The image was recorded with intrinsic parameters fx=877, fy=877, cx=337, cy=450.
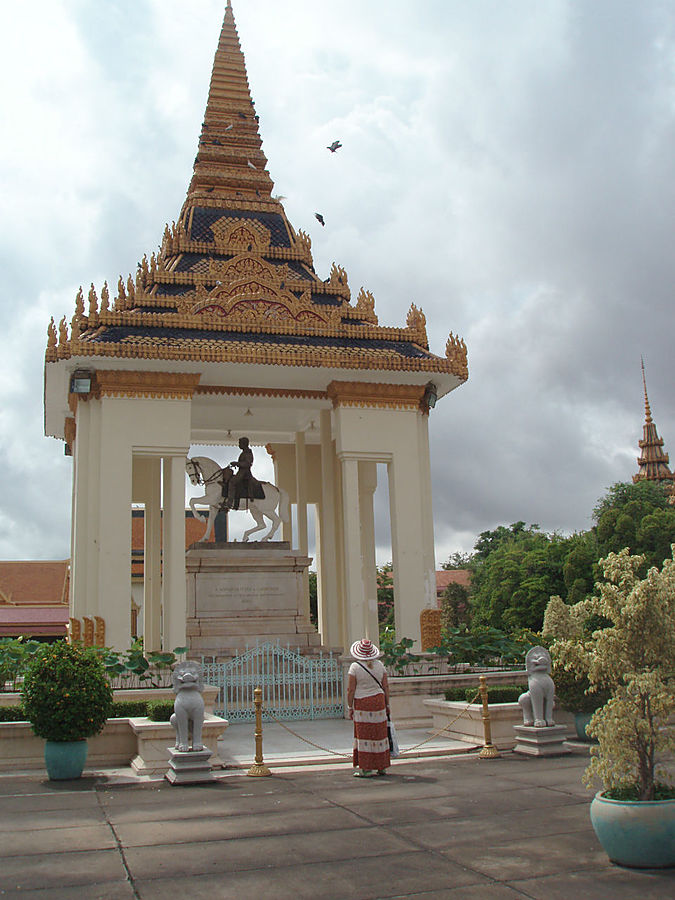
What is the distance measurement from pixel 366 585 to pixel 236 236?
9.32 metres

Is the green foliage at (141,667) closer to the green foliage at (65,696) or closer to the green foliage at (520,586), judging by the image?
the green foliage at (65,696)

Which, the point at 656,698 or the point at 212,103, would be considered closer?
the point at 656,698

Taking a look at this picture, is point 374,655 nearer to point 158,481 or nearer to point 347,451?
point 347,451

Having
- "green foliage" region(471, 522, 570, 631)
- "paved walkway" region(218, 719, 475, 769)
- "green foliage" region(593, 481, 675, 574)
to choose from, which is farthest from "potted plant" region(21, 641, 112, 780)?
"green foliage" region(471, 522, 570, 631)

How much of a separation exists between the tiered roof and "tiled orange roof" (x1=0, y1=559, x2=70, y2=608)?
20.0 metres

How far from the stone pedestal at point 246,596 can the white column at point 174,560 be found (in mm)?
1516

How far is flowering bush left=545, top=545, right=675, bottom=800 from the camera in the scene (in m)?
6.23

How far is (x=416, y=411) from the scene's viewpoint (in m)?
19.7

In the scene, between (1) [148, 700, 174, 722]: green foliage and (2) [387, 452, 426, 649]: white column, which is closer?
(1) [148, 700, 174, 722]: green foliage

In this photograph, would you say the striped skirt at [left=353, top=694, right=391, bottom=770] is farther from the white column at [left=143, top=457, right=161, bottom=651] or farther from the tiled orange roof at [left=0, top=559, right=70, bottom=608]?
the tiled orange roof at [left=0, top=559, right=70, bottom=608]

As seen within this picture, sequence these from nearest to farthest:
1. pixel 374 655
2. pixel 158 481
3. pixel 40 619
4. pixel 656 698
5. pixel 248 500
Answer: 1. pixel 656 698
2. pixel 374 655
3. pixel 248 500
4. pixel 158 481
5. pixel 40 619

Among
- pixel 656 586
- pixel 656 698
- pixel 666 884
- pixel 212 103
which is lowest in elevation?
pixel 666 884

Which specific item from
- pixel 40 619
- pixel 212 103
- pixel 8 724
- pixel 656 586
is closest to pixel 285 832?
pixel 656 586

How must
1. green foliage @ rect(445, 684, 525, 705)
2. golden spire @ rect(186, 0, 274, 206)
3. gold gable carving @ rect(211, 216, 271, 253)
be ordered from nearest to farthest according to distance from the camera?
green foliage @ rect(445, 684, 525, 705) < gold gable carving @ rect(211, 216, 271, 253) < golden spire @ rect(186, 0, 274, 206)
